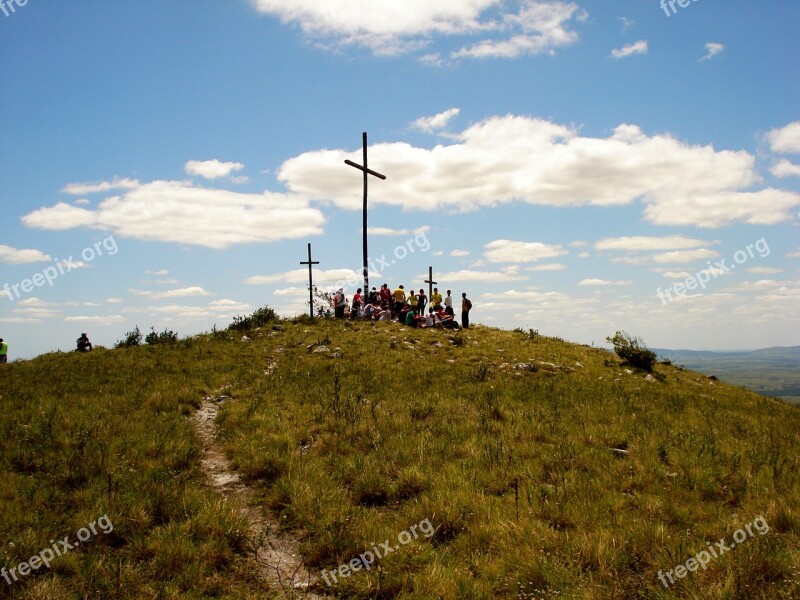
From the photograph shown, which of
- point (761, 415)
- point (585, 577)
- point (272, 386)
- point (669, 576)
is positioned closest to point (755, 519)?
point (669, 576)

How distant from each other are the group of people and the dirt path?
1972cm

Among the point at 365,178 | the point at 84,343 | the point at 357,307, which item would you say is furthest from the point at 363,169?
the point at 84,343

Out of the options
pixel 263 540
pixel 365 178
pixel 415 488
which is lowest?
pixel 263 540

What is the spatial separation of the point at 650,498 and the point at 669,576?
1882mm

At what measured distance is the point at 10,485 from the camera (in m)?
6.88

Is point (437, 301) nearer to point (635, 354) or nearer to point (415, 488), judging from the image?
point (635, 354)

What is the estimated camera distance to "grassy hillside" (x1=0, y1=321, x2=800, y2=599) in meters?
5.14

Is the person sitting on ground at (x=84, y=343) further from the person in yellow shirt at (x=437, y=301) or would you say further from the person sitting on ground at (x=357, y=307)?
the person in yellow shirt at (x=437, y=301)

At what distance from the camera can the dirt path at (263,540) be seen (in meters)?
5.43

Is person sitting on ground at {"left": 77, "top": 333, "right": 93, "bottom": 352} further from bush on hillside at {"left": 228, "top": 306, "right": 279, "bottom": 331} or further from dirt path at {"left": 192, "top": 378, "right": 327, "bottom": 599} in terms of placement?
dirt path at {"left": 192, "top": 378, "right": 327, "bottom": 599}

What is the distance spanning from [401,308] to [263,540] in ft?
80.4

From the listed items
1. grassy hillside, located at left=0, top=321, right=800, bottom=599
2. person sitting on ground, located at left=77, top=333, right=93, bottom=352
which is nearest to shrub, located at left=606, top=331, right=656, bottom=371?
grassy hillside, located at left=0, top=321, right=800, bottom=599

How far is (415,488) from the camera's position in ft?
24.4

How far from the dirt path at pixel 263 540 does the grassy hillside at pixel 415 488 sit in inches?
7.4
